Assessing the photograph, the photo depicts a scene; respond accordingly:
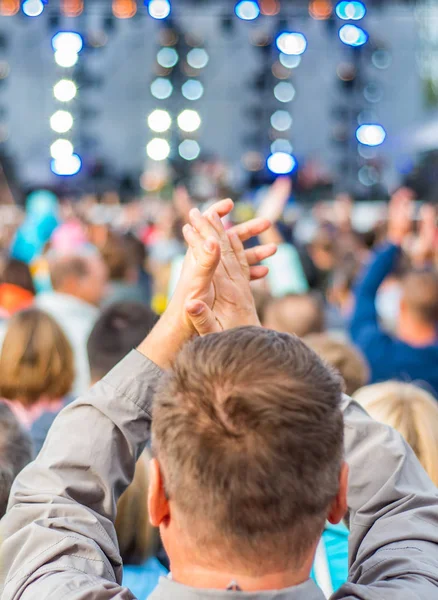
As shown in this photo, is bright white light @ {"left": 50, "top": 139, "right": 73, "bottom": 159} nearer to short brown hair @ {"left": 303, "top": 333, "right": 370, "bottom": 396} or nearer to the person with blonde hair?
short brown hair @ {"left": 303, "top": 333, "right": 370, "bottom": 396}

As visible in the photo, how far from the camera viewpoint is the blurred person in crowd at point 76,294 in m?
4.09

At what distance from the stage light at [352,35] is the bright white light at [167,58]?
5.61 m

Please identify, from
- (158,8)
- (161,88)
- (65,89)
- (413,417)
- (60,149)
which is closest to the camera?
(413,417)

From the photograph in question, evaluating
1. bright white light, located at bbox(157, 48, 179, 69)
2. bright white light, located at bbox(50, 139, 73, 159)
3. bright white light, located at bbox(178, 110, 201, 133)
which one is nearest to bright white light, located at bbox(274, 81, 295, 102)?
bright white light, located at bbox(178, 110, 201, 133)

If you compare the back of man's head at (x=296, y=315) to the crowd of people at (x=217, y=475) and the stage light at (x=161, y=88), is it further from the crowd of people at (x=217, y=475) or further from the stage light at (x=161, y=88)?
the stage light at (x=161, y=88)

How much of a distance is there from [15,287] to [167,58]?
18.3 m

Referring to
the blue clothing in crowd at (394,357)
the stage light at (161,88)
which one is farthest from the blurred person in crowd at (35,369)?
the stage light at (161,88)

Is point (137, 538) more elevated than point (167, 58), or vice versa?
point (167, 58)

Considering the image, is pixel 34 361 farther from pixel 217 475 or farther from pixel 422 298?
pixel 217 475

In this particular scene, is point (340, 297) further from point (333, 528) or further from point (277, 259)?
point (333, 528)

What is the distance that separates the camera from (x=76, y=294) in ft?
14.1

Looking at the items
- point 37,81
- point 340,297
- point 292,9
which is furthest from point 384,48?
point 340,297

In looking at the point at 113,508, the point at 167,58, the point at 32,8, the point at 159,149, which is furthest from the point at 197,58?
the point at 113,508

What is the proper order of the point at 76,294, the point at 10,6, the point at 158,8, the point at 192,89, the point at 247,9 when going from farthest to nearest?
the point at 192,89
the point at 247,9
the point at 158,8
the point at 10,6
the point at 76,294
